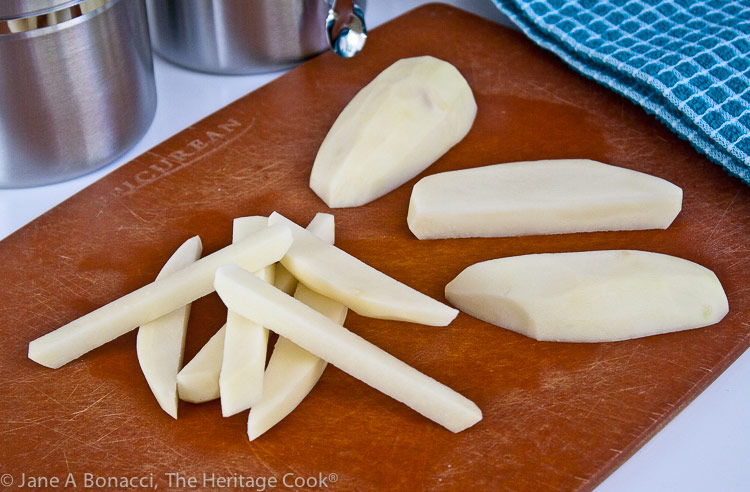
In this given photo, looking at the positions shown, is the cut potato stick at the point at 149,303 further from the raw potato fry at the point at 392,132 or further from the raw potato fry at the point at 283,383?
the raw potato fry at the point at 392,132

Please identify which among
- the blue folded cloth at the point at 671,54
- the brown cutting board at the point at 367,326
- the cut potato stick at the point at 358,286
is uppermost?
the blue folded cloth at the point at 671,54

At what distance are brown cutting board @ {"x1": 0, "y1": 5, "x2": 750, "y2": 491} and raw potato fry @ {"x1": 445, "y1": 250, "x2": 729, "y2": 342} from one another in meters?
0.02

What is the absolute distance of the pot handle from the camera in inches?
70.8

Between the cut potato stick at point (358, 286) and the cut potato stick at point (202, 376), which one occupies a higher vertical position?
the cut potato stick at point (358, 286)

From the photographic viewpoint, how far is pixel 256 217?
4.73 feet

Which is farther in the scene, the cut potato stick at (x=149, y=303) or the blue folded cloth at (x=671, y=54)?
the blue folded cloth at (x=671, y=54)

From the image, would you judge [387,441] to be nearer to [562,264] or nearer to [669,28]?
[562,264]

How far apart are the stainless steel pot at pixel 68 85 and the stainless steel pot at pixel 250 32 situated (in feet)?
0.48

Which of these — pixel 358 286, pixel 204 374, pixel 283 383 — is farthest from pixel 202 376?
pixel 358 286

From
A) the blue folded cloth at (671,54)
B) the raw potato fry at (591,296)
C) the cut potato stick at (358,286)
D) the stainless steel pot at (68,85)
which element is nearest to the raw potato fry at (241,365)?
the cut potato stick at (358,286)

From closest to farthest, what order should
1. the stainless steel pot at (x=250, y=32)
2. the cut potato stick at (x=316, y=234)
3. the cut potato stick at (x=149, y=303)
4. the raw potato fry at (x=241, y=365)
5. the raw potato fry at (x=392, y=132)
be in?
1. the raw potato fry at (x=241, y=365)
2. the cut potato stick at (x=149, y=303)
3. the cut potato stick at (x=316, y=234)
4. the raw potato fry at (x=392, y=132)
5. the stainless steel pot at (x=250, y=32)

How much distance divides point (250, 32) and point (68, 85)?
0.45 m

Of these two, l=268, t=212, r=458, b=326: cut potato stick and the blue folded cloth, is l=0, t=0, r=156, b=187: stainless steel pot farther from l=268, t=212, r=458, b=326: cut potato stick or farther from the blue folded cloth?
the blue folded cloth

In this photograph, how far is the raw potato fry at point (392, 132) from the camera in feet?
5.03
